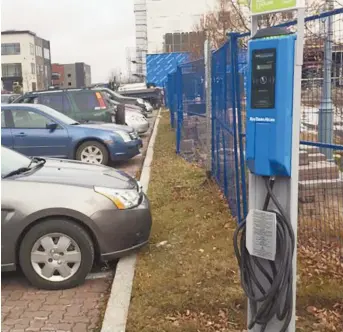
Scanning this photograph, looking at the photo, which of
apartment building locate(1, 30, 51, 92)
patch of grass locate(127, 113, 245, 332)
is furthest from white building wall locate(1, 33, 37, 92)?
patch of grass locate(127, 113, 245, 332)

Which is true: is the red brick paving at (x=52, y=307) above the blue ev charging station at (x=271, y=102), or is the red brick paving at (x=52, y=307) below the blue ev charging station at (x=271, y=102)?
below

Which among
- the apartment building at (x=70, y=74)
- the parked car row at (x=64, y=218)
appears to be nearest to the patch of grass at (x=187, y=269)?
the parked car row at (x=64, y=218)

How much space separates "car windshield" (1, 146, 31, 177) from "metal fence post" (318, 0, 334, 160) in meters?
3.05

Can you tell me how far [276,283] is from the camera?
109 inches

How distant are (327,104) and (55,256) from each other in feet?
9.18

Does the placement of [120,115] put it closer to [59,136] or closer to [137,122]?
[137,122]

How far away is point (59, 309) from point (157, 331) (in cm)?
103

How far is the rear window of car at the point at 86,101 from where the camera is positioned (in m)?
13.6

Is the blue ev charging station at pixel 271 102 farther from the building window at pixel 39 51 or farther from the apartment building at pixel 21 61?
the building window at pixel 39 51

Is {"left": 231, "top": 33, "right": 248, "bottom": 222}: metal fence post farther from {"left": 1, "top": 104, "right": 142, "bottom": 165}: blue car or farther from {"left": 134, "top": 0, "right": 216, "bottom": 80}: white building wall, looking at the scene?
{"left": 134, "top": 0, "right": 216, "bottom": 80}: white building wall

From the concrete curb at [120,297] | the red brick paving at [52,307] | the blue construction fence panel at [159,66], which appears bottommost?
the red brick paving at [52,307]

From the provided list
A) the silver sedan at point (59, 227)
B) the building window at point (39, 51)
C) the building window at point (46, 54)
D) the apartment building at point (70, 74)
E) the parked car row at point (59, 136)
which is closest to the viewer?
the silver sedan at point (59, 227)

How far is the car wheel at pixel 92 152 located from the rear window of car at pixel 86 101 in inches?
110

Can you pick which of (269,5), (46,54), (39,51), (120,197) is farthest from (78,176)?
(46,54)
